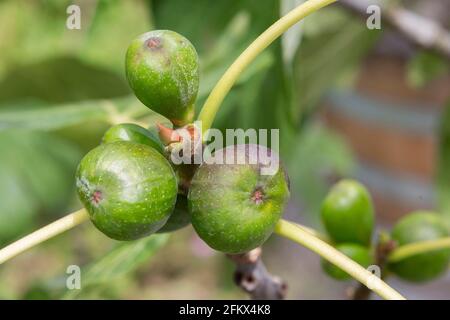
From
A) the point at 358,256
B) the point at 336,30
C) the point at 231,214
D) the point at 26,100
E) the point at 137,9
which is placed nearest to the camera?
the point at 231,214

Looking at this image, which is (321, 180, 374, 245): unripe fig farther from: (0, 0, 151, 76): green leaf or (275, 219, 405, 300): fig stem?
(0, 0, 151, 76): green leaf

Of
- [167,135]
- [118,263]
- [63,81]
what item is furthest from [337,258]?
[63,81]

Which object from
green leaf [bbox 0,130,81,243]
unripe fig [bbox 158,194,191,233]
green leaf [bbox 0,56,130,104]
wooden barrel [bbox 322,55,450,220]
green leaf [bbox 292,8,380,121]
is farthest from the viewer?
wooden barrel [bbox 322,55,450,220]

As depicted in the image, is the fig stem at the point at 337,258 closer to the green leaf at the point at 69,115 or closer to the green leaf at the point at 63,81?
the green leaf at the point at 69,115

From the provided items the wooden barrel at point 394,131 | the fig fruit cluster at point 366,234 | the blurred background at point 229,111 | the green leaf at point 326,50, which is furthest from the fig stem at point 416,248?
the wooden barrel at point 394,131

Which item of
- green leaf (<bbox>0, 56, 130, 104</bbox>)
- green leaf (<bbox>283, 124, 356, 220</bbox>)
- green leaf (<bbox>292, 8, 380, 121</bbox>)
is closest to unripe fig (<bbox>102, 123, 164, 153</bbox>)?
green leaf (<bbox>0, 56, 130, 104</bbox>)

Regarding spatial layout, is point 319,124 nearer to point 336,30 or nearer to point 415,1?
point 415,1

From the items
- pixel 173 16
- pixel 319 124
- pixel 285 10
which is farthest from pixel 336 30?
pixel 319 124
